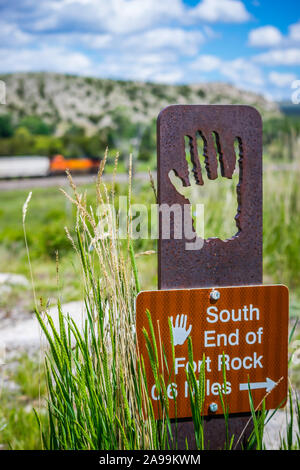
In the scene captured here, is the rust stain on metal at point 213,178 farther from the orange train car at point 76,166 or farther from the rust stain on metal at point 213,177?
the orange train car at point 76,166

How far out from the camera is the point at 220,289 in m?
1.69

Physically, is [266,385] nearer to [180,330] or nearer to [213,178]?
[180,330]

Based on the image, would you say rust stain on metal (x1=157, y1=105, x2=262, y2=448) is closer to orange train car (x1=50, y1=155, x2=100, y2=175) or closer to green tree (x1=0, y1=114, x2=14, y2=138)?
orange train car (x1=50, y1=155, x2=100, y2=175)

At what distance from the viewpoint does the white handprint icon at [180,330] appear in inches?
64.3

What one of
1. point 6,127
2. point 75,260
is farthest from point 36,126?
point 75,260

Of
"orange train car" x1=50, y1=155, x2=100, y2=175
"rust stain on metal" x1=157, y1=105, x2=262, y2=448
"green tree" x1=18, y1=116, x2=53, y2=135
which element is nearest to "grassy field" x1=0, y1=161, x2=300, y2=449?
"rust stain on metal" x1=157, y1=105, x2=262, y2=448

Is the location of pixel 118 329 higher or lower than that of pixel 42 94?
lower

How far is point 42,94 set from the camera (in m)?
57.9

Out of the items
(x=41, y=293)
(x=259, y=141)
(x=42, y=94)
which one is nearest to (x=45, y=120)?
(x=42, y=94)

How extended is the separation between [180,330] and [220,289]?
0.18 meters

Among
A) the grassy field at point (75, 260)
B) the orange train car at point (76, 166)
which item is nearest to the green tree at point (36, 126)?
the orange train car at point (76, 166)

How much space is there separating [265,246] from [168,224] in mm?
3190

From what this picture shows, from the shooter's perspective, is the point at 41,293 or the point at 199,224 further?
the point at 41,293

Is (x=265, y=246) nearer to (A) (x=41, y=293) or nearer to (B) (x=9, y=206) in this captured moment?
(A) (x=41, y=293)
